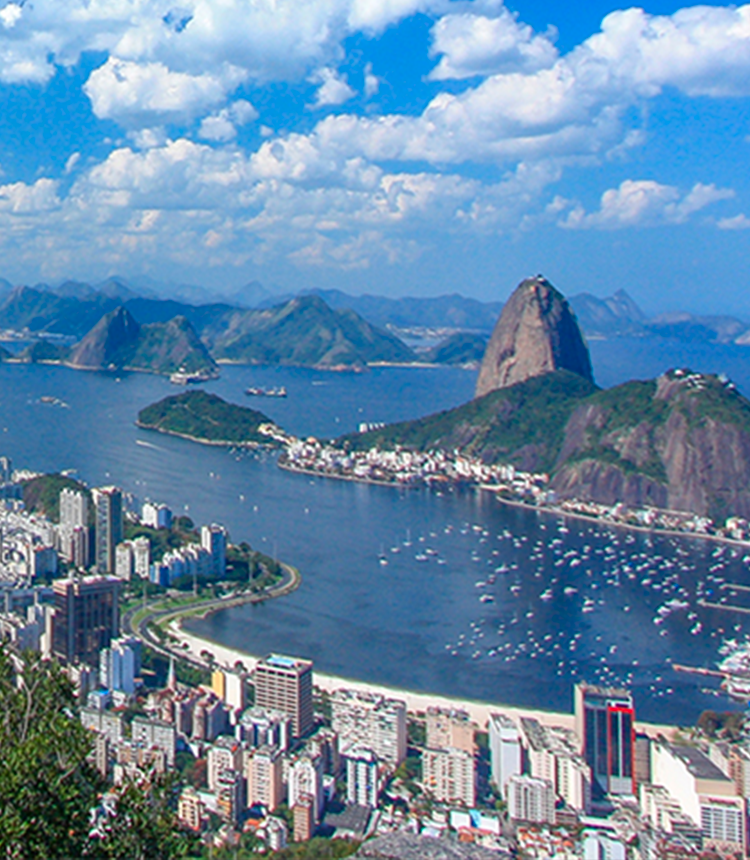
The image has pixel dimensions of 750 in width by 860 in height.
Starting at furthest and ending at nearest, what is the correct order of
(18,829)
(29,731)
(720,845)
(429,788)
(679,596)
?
1. (679,596)
2. (429,788)
3. (720,845)
4. (29,731)
5. (18,829)

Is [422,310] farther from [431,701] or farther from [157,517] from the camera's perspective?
[431,701]

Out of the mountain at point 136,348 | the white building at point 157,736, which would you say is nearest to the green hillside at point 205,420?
the mountain at point 136,348

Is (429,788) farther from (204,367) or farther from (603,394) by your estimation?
(204,367)

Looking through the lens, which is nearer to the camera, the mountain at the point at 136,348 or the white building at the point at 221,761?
the white building at the point at 221,761

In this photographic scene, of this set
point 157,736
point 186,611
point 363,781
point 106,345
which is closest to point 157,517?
point 186,611

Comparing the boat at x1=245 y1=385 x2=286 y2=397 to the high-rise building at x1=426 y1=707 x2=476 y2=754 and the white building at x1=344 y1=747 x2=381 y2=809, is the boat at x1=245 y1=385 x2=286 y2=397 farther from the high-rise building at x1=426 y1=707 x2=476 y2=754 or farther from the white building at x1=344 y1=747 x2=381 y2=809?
the white building at x1=344 y1=747 x2=381 y2=809

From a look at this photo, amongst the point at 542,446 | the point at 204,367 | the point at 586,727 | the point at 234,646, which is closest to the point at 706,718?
the point at 586,727

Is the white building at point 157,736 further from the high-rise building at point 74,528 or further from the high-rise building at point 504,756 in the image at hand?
the high-rise building at point 74,528
